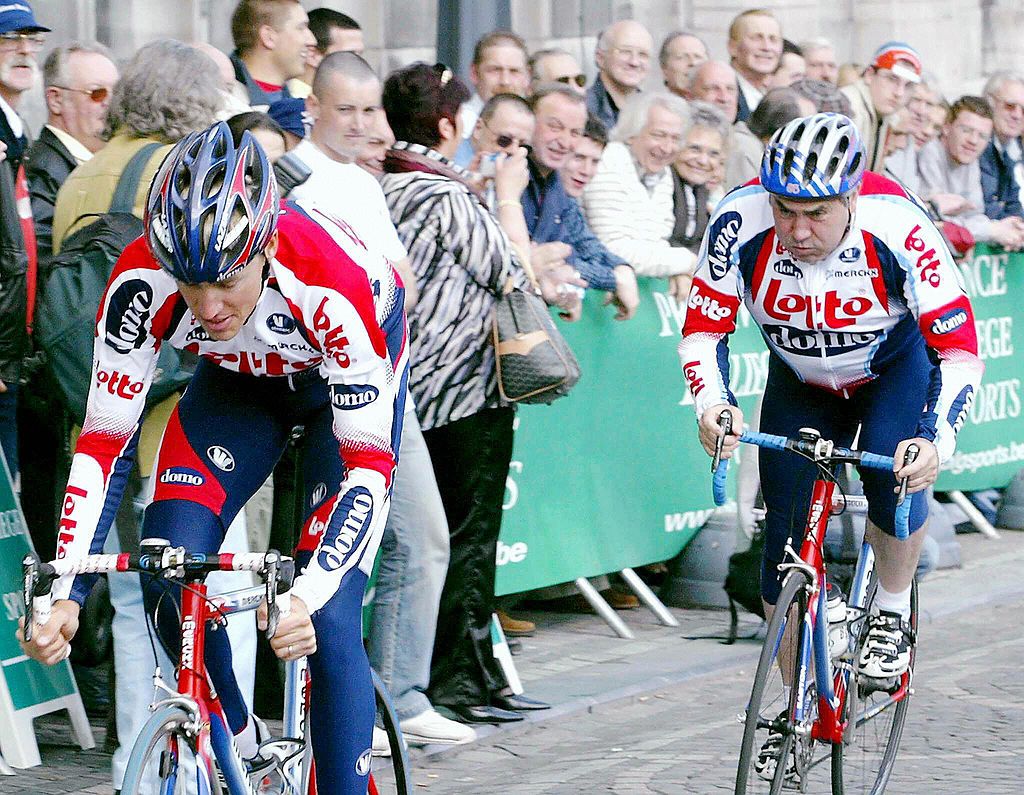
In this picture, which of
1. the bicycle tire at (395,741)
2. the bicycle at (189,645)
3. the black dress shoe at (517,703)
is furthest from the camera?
the black dress shoe at (517,703)

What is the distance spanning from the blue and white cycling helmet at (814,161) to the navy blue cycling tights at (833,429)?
0.73 metres

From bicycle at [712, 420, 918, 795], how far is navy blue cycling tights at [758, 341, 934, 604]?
137 mm

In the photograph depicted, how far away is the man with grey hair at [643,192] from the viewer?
8.91 metres

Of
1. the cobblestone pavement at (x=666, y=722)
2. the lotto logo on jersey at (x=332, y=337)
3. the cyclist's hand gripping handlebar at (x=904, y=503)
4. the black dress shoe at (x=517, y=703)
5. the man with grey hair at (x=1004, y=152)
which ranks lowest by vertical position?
the cobblestone pavement at (x=666, y=722)

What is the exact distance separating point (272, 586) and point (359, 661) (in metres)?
0.72

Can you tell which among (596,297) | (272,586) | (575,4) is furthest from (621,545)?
(575,4)

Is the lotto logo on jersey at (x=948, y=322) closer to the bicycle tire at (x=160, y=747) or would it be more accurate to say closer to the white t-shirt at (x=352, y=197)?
the white t-shirt at (x=352, y=197)

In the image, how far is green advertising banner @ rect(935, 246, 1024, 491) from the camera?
1134 cm

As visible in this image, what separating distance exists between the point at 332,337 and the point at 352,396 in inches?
5.6

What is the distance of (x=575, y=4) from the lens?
1594cm

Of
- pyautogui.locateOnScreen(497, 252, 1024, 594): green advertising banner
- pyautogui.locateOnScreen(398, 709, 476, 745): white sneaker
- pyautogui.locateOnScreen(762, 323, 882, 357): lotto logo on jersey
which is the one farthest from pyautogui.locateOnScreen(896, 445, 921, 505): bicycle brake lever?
pyautogui.locateOnScreen(497, 252, 1024, 594): green advertising banner

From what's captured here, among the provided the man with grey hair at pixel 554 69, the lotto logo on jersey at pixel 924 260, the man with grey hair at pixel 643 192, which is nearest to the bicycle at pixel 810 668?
the lotto logo on jersey at pixel 924 260

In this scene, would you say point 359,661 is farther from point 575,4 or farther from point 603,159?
point 575,4

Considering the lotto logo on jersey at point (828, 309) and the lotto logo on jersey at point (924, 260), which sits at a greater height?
the lotto logo on jersey at point (924, 260)
